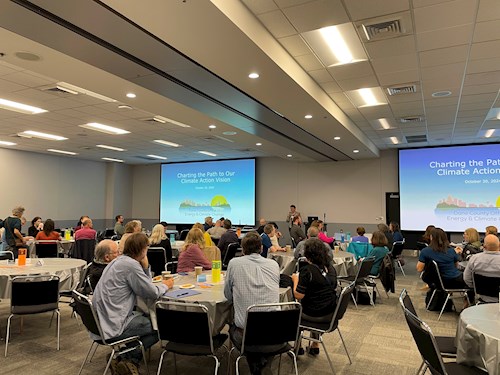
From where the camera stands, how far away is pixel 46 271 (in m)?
4.52

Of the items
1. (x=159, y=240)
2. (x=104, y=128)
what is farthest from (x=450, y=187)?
(x=104, y=128)

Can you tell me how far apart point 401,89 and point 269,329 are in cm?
508

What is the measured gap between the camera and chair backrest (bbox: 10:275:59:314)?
13.1ft

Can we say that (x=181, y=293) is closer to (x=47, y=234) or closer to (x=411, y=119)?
(x=47, y=234)

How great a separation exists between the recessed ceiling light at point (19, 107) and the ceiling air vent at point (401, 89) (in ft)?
21.6

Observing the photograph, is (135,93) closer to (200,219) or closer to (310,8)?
(310,8)

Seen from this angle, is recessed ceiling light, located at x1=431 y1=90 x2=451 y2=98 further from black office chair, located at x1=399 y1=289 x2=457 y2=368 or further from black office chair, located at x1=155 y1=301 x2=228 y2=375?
black office chair, located at x1=155 y1=301 x2=228 y2=375

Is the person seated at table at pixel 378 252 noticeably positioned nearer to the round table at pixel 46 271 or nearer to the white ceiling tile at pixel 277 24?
the white ceiling tile at pixel 277 24

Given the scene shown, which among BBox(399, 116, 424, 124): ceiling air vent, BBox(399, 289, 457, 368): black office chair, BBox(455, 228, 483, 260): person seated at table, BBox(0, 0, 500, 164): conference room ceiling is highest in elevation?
BBox(399, 116, 424, 124): ceiling air vent

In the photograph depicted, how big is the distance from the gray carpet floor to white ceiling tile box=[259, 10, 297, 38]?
359 centimetres

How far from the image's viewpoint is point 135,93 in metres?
6.09

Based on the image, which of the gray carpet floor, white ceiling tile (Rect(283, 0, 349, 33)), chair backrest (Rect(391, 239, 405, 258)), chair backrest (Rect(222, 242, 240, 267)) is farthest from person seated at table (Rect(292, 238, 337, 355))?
chair backrest (Rect(391, 239, 405, 258))

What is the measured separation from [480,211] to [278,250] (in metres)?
7.31

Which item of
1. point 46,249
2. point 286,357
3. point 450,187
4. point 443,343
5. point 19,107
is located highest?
point 19,107
